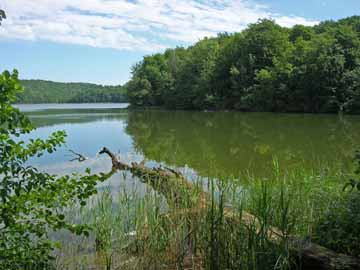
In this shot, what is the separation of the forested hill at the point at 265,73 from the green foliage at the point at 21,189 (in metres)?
35.2

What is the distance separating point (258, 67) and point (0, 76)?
160ft

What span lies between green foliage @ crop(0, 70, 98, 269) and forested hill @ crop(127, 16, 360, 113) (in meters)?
35.2

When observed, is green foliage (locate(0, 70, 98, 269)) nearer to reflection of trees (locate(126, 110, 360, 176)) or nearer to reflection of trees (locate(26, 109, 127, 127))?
reflection of trees (locate(126, 110, 360, 176))

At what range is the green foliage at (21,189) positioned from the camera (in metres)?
2.30

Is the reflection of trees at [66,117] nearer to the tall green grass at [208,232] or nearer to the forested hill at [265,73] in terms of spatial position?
the forested hill at [265,73]

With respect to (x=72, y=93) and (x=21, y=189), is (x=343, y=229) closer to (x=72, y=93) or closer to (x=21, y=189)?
(x=21, y=189)

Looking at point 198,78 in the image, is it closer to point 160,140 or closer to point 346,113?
point 346,113

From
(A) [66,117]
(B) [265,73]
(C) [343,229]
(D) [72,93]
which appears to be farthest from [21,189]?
(D) [72,93]

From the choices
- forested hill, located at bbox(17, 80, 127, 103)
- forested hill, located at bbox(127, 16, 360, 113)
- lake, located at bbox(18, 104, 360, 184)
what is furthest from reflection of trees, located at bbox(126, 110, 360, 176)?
forested hill, located at bbox(17, 80, 127, 103)

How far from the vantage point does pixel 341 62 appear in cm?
3600

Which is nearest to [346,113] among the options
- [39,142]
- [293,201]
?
[293,201]

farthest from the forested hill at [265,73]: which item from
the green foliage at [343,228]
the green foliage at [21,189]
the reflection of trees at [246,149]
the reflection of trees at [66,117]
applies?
the green foliage at [21,189]

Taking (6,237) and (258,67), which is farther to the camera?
(258,67)

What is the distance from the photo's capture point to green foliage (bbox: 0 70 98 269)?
230 cm
